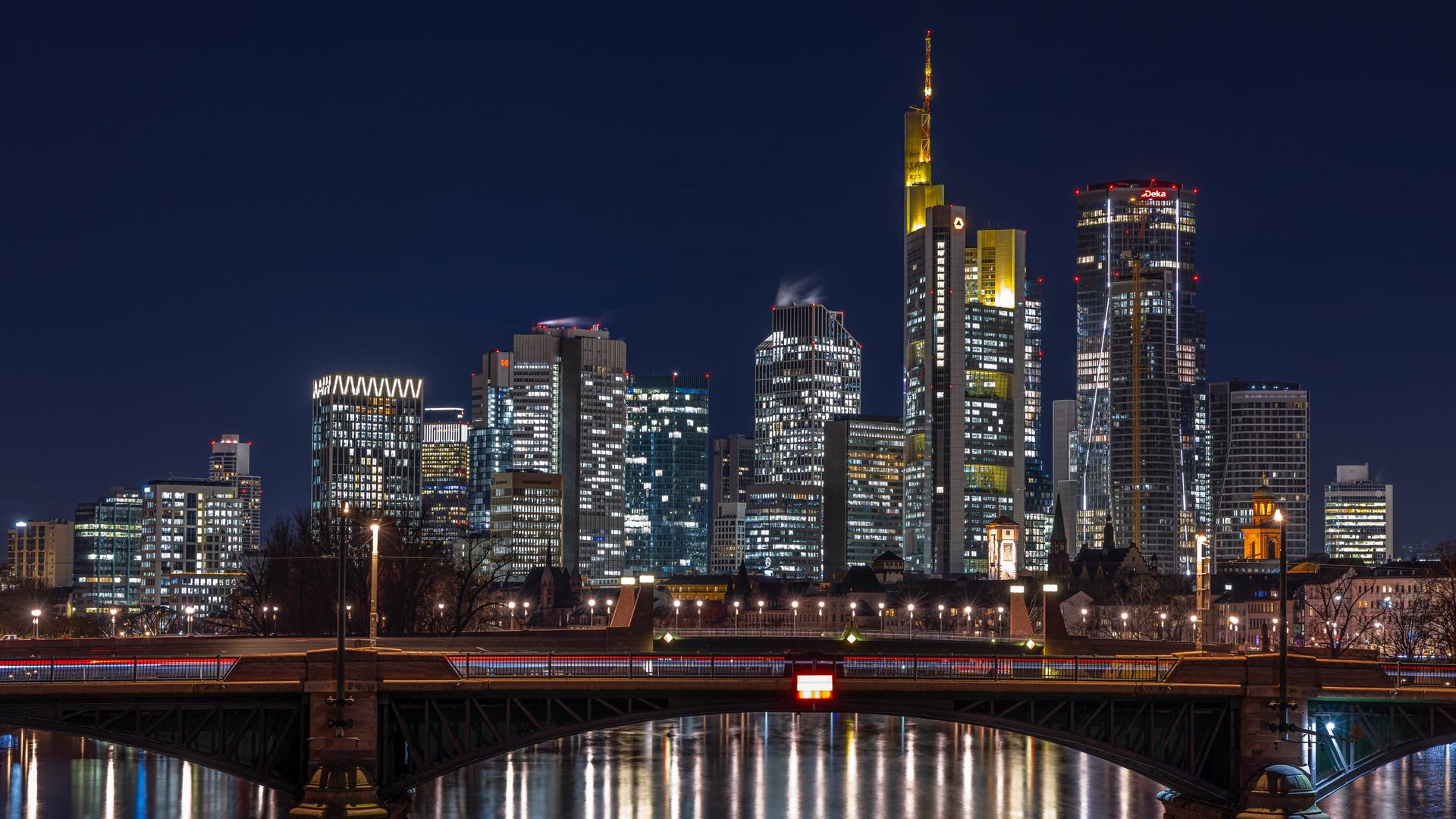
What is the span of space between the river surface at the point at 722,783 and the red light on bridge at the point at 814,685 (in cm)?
2150

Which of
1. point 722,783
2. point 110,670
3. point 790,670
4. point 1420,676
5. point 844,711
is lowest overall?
point 722,783

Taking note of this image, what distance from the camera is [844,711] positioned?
7281 centimetres

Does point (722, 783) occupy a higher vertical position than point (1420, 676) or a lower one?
lower

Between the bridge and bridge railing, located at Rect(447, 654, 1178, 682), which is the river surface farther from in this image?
the bridge

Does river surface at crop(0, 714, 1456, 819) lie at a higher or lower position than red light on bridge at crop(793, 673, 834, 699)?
lower

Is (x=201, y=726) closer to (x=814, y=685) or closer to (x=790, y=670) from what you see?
(x=790, y=670)

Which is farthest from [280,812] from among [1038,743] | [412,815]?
[1038,743]

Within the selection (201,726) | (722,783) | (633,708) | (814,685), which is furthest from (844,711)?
(722,783)

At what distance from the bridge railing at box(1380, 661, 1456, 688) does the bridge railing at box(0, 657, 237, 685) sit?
48304mm

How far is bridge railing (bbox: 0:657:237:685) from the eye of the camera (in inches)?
2790

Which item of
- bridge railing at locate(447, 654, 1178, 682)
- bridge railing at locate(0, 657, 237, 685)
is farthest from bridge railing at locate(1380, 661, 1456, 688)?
bridge railing at locate(0, 657, 237, 685)

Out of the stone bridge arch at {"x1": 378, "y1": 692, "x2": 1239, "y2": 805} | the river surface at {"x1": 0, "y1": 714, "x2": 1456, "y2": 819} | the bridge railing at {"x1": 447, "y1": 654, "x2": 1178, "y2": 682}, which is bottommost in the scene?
the river surface at {"x1": 0, "y1": 714, "x2": 1456, "y2": 819}

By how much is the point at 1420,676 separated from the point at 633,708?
126 ft

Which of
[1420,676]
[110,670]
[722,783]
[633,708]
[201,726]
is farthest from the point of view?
[722,783]
